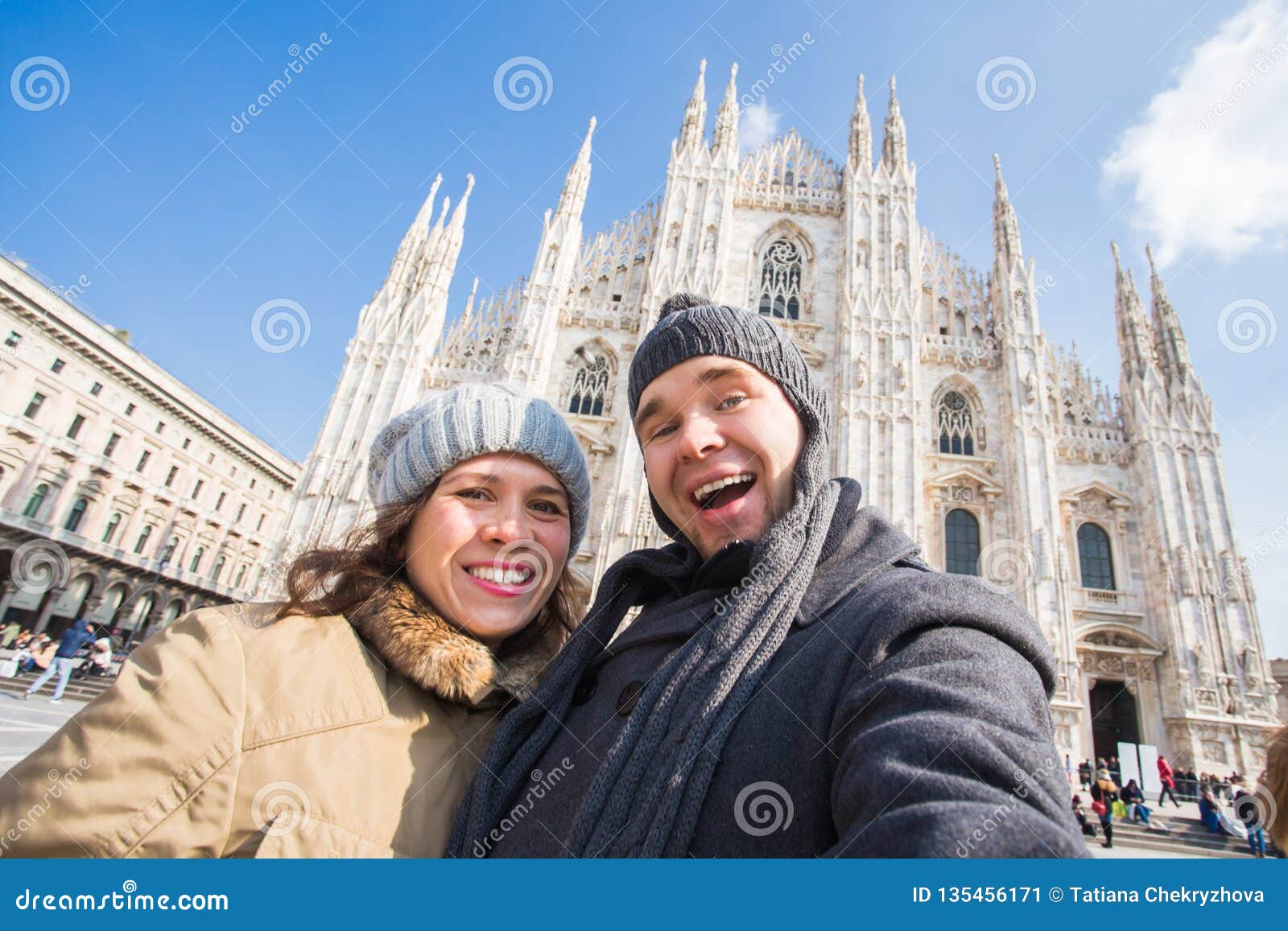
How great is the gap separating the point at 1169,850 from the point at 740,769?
40.0 feet

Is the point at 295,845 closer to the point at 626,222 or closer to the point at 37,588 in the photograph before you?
the point at 626,222

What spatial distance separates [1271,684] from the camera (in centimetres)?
1288

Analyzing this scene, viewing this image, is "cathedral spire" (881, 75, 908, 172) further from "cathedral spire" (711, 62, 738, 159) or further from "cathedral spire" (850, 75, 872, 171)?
"cathedral spire" (711, 62, 738, 159)

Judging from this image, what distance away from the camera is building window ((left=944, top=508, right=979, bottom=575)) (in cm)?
1542

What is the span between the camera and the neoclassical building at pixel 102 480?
862 inches

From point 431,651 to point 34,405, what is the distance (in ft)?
97.3

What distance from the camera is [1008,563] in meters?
14.7

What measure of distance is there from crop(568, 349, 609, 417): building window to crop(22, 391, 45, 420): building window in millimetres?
19847

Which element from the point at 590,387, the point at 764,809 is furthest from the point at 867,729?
the point at 590,387

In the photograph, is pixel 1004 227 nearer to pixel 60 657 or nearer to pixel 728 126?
pixel 728 126

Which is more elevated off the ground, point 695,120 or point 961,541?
point 695,120
